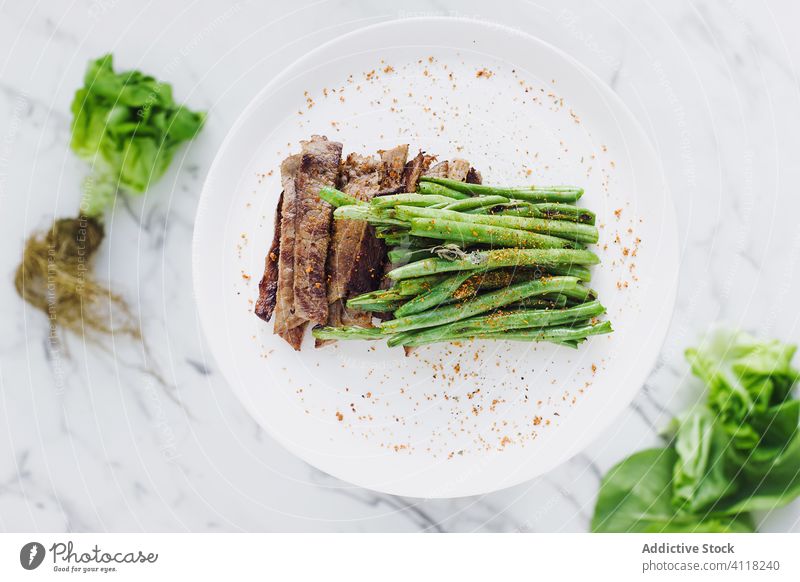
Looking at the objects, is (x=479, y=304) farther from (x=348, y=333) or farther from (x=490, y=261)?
(x=348, y=333)

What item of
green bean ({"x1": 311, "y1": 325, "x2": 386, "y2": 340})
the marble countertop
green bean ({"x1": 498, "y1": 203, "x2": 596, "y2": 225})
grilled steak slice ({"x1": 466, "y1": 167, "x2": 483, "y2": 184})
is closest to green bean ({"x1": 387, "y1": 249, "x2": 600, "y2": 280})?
green bean ({"x1": 498, "y1": 203, "x2": 596, "y2": 225})

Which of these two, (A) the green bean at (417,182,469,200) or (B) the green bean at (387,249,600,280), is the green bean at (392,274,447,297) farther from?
(A) the green bean at (417,182,469,200)

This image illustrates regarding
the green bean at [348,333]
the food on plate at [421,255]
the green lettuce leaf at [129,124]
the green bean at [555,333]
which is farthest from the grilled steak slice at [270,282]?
the green bean at [555,333]

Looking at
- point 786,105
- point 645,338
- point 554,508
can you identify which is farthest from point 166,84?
point 786,105

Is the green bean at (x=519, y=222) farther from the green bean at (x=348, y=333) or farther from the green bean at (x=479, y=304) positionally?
the green bean at (x=348, y=333)

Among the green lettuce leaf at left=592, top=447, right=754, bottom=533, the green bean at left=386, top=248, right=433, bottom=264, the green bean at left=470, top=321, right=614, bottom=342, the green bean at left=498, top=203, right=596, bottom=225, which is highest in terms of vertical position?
the green bean at left=498, top=203, right=596, bottom=225
